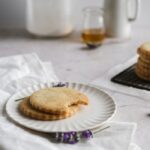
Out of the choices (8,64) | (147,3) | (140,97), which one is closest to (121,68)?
(140,97)

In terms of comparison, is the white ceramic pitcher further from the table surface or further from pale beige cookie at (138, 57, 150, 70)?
pale beige cookie at (138, 57, 150, 70)

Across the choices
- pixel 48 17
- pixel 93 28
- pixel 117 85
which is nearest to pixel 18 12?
pixel 48 17

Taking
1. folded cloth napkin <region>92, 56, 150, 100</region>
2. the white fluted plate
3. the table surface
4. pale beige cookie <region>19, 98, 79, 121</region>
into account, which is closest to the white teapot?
the table surface

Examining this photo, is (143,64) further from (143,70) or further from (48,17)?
(48,17)

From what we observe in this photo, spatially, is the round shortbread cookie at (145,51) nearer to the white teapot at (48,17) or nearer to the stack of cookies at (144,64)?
the stack of cookies at (144,64)

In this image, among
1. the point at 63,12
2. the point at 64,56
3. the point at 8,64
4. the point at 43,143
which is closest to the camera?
the point at 43,143

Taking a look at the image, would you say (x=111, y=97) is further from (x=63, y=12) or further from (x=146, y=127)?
(x=63, y=12)
